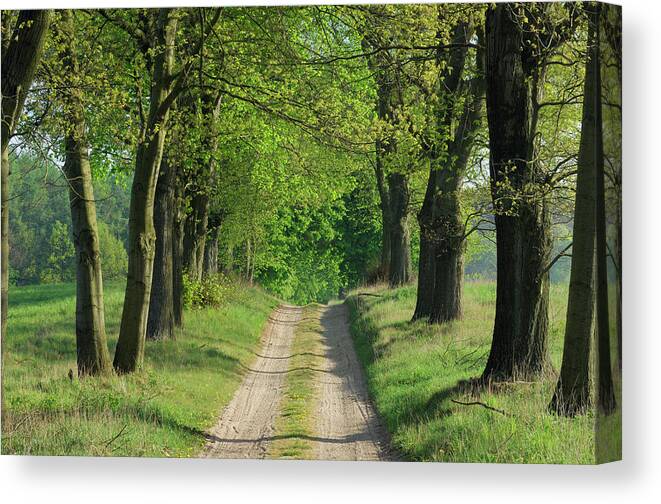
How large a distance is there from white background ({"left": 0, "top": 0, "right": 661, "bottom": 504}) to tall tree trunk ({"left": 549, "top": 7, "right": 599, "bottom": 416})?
1.67ft

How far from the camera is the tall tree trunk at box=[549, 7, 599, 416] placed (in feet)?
31.4

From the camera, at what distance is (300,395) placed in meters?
11.4

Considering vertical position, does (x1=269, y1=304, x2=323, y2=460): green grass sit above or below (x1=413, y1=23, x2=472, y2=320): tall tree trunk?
below

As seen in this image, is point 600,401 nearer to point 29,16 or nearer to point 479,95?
point 479,95

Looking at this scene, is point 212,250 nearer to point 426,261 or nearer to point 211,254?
point 211,254

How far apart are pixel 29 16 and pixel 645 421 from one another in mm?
8183

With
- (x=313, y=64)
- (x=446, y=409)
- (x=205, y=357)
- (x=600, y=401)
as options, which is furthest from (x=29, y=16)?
(x=600, y=401)

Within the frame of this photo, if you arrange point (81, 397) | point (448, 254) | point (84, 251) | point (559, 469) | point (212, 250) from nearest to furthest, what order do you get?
point (559, 469), point (81, 397), point (84, 251), point (448, 254), point (212, 250)

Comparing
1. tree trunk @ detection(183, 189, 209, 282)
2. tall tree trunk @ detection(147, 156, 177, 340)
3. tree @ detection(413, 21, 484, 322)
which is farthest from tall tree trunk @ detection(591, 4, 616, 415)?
tree trunk @ detection(183, 189, 209, 282)

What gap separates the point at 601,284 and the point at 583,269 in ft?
0.84

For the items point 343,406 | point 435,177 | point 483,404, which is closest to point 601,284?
point 483,404

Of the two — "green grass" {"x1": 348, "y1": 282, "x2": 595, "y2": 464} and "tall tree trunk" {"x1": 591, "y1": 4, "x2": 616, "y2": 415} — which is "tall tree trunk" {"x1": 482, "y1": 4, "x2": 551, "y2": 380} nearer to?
"green grass" {"x1": 348, "y1": 282, "x2": 595, "y2": 464}

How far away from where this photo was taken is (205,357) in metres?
13.1

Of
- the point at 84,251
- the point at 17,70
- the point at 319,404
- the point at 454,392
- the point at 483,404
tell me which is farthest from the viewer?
the point at 84,251
